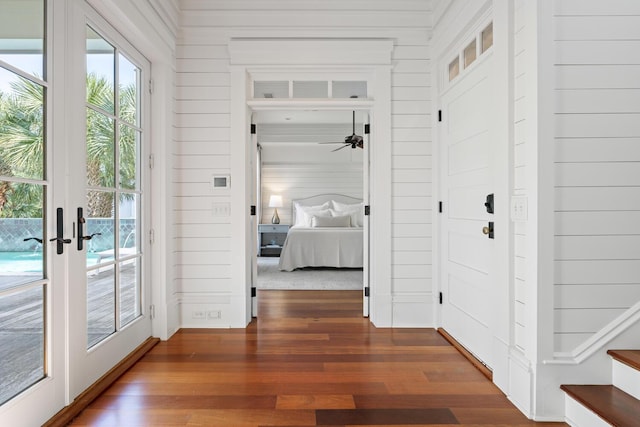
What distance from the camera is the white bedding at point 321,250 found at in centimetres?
626

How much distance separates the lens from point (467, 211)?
9.21 feet

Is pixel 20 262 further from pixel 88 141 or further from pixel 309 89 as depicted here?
pixel 309 89

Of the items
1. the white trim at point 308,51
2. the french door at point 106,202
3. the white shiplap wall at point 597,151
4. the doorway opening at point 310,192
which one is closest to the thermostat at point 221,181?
the french door at point 106,202

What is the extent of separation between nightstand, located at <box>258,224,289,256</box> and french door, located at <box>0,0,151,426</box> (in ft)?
18.2

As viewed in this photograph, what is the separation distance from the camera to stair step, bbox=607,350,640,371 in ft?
5.82

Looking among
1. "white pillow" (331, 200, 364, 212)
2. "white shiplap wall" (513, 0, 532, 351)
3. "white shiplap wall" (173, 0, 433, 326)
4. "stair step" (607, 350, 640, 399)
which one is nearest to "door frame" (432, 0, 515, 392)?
"white shiplap wall" (513, 0, 532, 351)

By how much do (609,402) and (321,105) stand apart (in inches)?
109

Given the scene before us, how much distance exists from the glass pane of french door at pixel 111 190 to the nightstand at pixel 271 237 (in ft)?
17.6

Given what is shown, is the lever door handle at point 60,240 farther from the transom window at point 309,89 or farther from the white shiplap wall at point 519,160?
the white shiplap wall at point 519,160

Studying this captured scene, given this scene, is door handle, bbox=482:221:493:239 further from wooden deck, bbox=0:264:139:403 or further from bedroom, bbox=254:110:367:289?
bedroom, bbox=254:110:367:289

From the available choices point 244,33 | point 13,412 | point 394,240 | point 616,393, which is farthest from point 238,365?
point 244,33

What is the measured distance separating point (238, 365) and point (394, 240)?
164 centimetres

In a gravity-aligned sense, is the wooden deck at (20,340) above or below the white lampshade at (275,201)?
below

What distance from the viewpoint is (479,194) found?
8.58 ft
